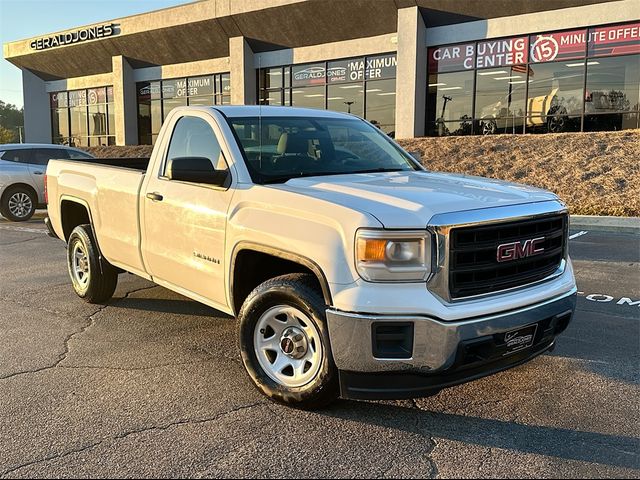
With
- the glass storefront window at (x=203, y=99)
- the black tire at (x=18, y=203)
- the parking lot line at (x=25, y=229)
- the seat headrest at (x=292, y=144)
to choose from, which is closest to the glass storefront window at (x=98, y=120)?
the glass storefront window at (x=203, y=99)

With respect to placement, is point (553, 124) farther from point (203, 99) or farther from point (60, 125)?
point (60, 125)

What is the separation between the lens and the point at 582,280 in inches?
285

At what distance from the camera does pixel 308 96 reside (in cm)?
2786

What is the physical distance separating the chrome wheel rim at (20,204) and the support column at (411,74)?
581 inches

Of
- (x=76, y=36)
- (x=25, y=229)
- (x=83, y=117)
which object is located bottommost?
(x=25, y=229)

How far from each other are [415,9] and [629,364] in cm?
2055

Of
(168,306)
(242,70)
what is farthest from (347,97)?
(168,306)

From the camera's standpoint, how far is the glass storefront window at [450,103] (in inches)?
Result: 911

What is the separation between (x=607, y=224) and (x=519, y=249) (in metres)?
10.1

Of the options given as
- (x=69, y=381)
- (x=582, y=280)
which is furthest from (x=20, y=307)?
(x=582, y=280)

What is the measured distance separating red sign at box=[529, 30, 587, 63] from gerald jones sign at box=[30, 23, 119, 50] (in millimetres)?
22533

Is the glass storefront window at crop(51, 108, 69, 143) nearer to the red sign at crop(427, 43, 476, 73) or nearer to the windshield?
the red sign at crop(427, 43, 476, 73)

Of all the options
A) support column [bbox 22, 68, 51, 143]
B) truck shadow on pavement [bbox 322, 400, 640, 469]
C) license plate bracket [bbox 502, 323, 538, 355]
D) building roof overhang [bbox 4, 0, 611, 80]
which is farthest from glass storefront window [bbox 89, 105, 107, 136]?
license plate bracket [bbox 502, 323, 538, 355]

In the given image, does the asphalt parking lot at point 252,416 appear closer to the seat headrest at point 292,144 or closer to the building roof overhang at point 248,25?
the seat headrest at point 292,144
